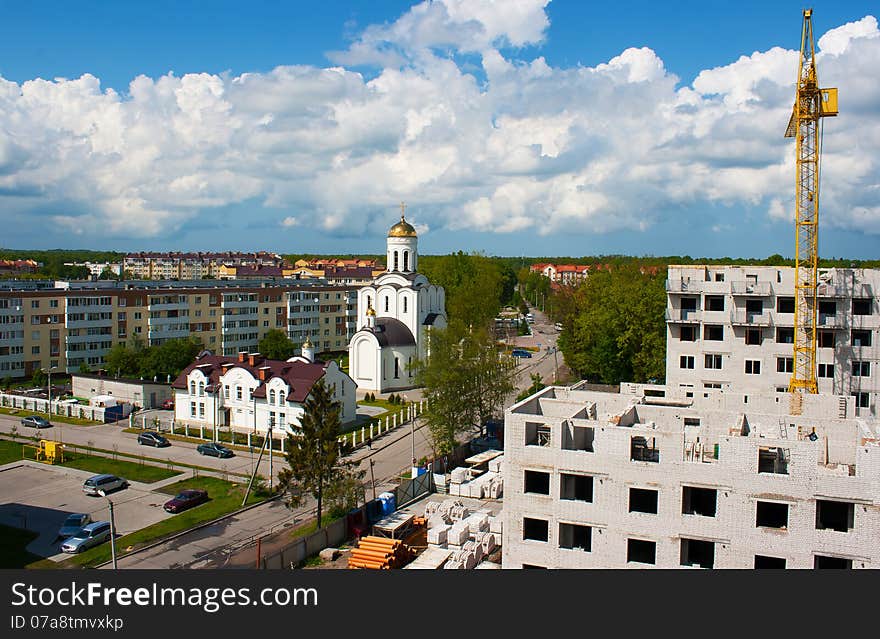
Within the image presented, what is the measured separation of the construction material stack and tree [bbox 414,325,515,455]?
1377 cm

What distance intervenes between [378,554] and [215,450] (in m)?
17.9

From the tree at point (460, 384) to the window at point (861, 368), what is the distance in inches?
734

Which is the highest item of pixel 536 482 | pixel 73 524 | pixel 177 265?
pixel 177 265

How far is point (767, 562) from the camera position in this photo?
19594 mm

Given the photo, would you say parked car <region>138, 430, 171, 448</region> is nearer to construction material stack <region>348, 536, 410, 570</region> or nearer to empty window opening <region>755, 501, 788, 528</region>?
construction material stack <region>348, 536, 410, 570</region>

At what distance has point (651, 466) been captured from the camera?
20.3 meters

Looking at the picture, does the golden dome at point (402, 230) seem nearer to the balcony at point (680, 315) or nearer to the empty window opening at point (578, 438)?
the balcony at point (680, 315)

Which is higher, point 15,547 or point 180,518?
point 180,518

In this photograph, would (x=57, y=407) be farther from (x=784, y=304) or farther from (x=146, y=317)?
(x=784, y=304)

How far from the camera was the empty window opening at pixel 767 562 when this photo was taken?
63.8 feet

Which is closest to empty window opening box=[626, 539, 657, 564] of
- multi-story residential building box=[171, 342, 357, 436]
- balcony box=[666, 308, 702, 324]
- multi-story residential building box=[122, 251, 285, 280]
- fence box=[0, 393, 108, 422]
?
balcony box=[666, 308, 702, 324]

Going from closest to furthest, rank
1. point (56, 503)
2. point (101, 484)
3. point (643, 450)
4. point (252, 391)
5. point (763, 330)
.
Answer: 1. point (643, 450)
2. point (56, 503)
3. point (101, 484)
4. point (763, 330)
5. point (252, 391)

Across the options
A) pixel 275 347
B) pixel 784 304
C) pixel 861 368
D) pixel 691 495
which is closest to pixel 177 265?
pixel 275 347

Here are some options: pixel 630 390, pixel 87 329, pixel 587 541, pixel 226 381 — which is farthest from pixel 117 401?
pixel 587 541
